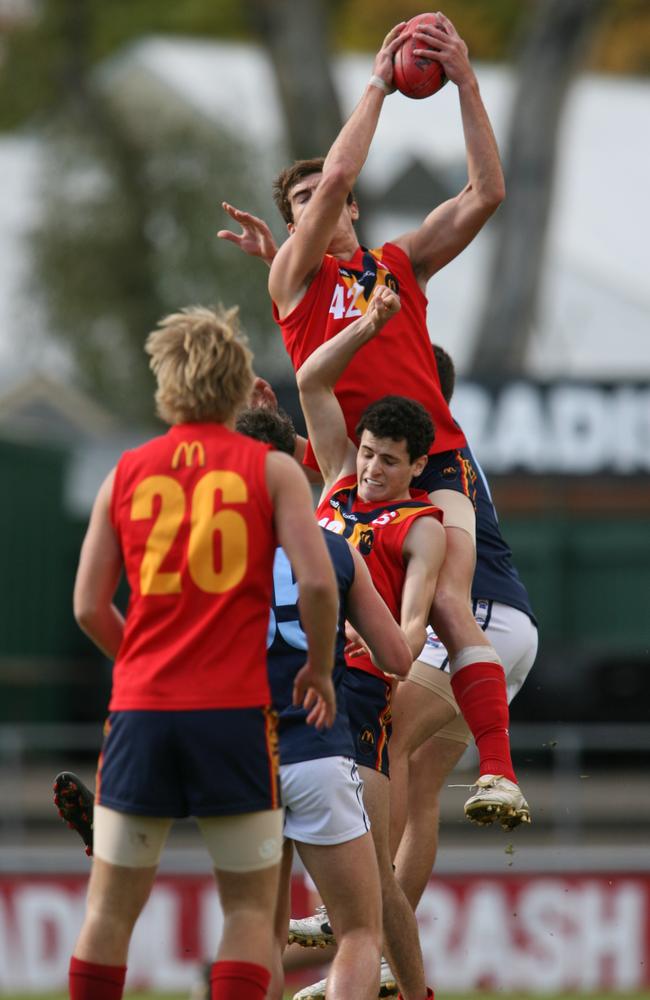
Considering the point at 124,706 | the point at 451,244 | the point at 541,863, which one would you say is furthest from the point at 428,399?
the point at 541,863

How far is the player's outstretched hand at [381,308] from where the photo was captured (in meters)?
5.59

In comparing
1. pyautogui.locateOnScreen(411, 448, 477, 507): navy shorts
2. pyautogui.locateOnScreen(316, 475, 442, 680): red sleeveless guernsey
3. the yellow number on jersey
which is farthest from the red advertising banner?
the yellow number on jersey

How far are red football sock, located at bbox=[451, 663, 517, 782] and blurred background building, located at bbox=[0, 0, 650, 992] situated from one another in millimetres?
5183

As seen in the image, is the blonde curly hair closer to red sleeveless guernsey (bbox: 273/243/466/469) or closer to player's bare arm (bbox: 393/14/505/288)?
red sleeveless guernsey (bbox: 273/243/466/469)

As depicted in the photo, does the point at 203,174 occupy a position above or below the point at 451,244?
above

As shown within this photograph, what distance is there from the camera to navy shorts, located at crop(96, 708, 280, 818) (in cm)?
462

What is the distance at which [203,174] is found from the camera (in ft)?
78.8

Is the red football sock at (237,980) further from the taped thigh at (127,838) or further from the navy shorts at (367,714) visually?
the navy shorts at (367,714)

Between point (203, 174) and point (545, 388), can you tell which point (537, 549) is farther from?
point (203, 174)

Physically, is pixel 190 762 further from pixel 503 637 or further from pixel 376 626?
pixel 503 637

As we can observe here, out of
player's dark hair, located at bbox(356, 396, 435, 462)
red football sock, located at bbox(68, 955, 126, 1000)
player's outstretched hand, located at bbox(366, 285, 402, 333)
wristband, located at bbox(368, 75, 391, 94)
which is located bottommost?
red football sock, located at bbox(68, 955, 126, 1000)

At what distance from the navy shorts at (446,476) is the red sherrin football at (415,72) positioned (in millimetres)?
1274

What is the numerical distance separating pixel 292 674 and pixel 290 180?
73.3 inches

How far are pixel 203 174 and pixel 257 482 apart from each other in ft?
65.2
